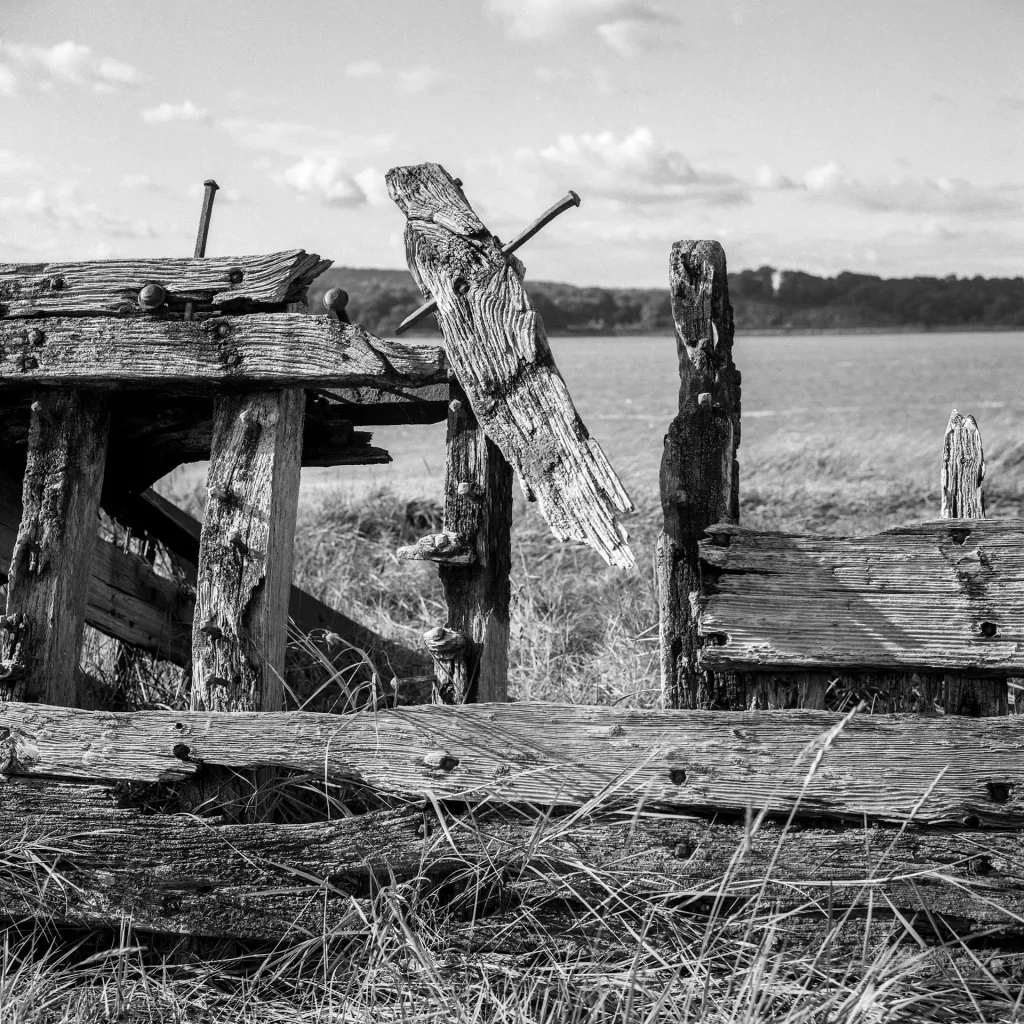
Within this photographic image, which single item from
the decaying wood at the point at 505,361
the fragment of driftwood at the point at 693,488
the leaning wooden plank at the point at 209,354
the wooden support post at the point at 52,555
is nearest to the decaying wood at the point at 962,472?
the fragment of driftwood at the point at 693,488

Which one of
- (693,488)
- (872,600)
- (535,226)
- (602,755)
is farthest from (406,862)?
(535,226)

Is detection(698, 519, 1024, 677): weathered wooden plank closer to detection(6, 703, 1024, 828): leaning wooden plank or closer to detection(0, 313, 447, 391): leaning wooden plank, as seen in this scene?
detection(6, 703, 1024, 828): leaning wooden plank

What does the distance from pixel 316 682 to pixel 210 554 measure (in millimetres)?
1855

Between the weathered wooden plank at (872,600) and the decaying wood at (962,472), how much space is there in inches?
12.6

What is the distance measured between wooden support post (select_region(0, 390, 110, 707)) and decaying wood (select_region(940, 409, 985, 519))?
2.55m

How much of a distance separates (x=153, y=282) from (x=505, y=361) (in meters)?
1.09

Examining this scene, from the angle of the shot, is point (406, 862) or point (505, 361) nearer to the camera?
point (406, 862)

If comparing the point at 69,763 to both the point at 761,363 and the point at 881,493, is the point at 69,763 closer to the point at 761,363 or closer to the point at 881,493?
the point at 881,493

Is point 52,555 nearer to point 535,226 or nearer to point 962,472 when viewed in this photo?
point 535,226

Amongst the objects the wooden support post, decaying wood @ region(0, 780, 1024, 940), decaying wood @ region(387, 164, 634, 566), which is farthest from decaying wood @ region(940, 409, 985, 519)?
the wooden support post

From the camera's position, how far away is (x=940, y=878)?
2379 mm

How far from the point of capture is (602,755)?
2.54 metres

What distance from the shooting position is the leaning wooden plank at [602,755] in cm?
244

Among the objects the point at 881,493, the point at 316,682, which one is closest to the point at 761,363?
the point at 881,493
